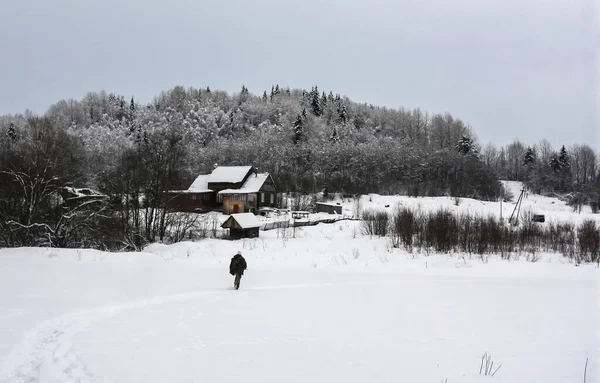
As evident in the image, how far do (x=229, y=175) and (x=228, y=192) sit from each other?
4678 millimetres

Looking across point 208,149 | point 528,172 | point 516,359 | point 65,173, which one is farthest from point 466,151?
point 516,359

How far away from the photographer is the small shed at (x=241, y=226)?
31.5 meters

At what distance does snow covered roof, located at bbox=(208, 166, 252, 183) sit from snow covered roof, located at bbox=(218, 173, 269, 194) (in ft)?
3.78

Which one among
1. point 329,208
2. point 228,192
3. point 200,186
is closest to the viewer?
point 228,192

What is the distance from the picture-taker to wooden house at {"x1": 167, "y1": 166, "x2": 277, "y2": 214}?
53344 mm

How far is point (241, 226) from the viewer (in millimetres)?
31141

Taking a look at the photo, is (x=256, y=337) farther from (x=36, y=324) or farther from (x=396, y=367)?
(x=36, y=324)

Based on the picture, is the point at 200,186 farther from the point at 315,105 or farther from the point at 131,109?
the point at 131,109

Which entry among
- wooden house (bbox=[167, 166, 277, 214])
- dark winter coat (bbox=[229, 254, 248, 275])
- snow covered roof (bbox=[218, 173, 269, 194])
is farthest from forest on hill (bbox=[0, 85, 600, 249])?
dark winter coat (bbox=[229, 254, 248, 275])

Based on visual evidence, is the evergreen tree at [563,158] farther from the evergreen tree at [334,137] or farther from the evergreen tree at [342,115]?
the evergreen tree at [342,115]

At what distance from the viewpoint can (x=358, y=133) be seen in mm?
110312

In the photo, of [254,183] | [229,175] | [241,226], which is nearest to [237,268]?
[241,226]

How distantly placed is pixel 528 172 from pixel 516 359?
101m

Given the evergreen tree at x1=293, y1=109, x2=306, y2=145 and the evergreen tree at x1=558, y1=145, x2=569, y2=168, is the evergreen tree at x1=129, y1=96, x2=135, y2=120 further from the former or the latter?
the evergreen tree at x1=558, y1=145, x2=569, y2=168
